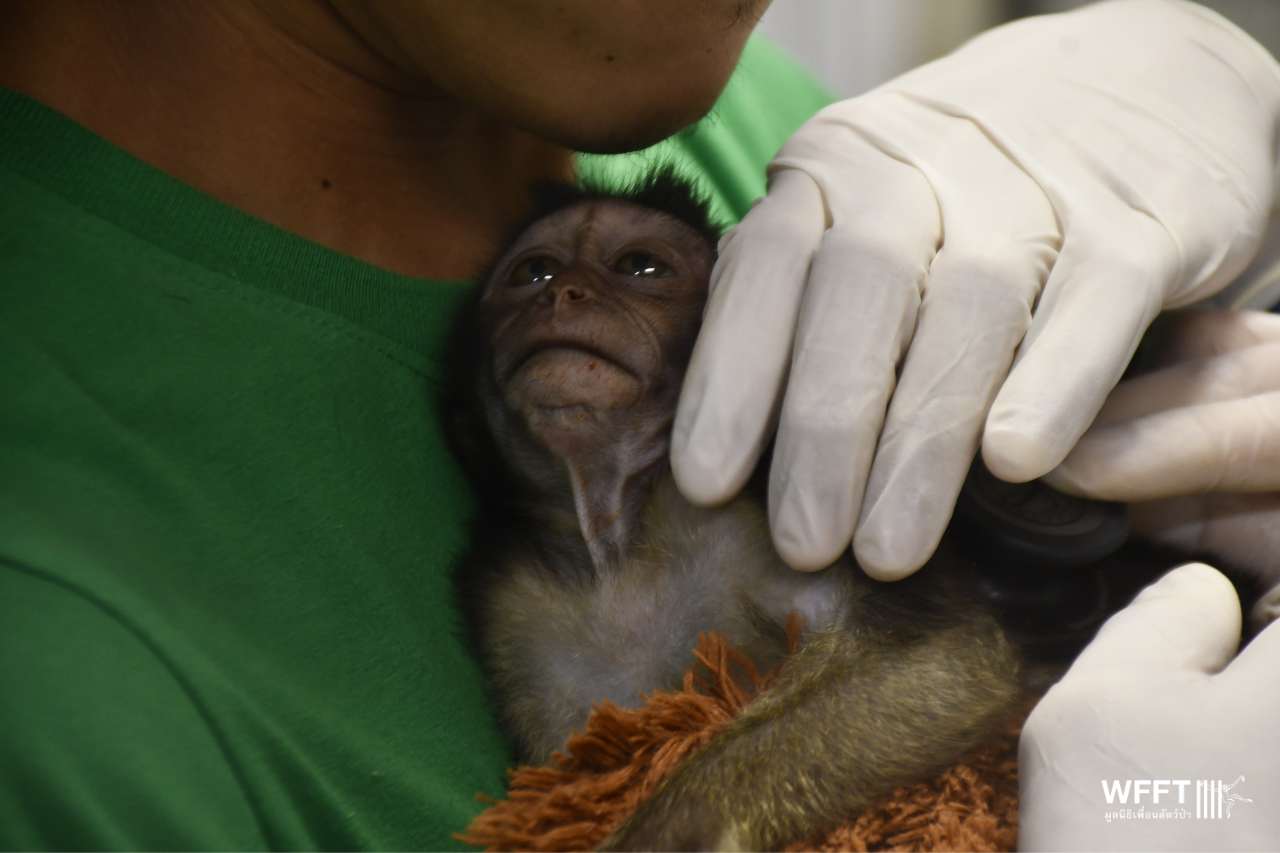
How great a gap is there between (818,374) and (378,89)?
→ 59cm

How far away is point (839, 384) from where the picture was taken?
3.77ft

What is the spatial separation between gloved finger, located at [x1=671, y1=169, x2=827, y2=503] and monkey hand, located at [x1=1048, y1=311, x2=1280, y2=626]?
11.4 inches

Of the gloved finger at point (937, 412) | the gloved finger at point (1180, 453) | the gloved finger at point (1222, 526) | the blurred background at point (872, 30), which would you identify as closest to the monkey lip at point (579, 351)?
the gloved finger at point (937, 412)

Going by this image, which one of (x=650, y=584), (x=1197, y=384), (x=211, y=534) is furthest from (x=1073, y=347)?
(x=211, y=534)

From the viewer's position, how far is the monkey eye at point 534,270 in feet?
4.57

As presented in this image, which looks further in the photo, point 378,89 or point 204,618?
point 378,89

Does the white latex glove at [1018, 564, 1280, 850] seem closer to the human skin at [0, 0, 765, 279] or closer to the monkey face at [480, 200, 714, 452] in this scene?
the monkey face at [480, 200, 714, 452]

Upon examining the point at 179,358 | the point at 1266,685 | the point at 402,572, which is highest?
the point at 179,358

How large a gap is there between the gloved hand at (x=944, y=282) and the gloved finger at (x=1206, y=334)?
0.06 meters

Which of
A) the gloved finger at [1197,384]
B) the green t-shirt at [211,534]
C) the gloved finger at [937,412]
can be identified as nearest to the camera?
the green t-shirt at [211,534]

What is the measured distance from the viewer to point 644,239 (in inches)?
55.1

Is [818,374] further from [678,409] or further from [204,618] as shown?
[204,618]

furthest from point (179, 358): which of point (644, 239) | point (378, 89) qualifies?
point (644, 239)

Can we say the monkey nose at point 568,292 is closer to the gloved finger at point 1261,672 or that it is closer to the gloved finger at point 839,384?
the gloved finger at point 839,384
